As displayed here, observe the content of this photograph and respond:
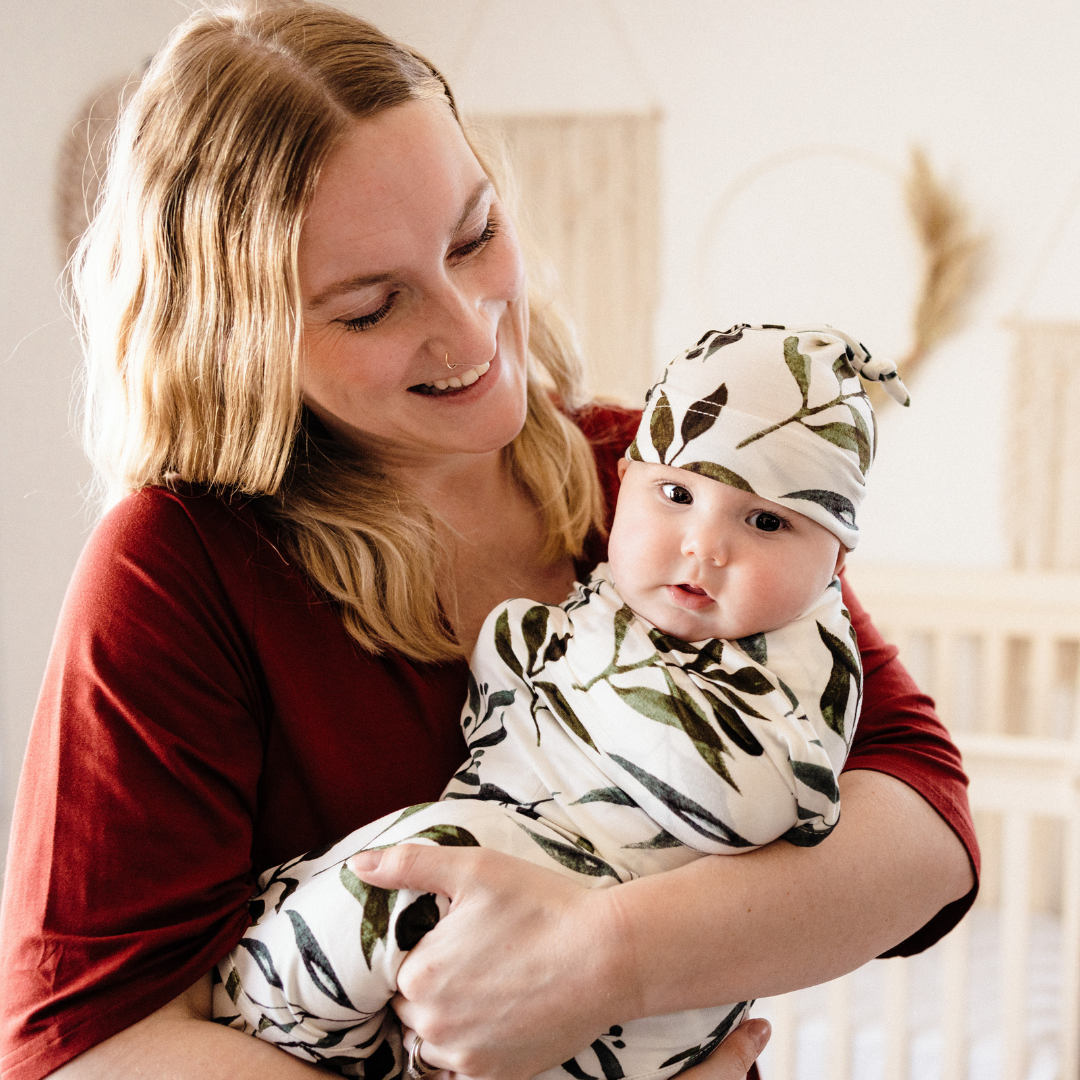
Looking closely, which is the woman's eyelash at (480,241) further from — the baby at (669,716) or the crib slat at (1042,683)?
the crib slat at (1042,683)

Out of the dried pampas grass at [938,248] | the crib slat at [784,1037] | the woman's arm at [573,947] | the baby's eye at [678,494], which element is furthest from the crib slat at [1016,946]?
the baby's eye at [678,494]

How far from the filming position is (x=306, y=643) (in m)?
0.94

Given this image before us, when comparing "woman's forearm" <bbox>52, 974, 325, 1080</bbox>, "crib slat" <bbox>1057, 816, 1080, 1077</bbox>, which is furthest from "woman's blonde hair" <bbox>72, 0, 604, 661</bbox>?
"crib slat" <bbox>1057, 816, 1080, 1077</bbox>

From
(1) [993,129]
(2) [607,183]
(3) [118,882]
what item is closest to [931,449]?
(1) [993,129]

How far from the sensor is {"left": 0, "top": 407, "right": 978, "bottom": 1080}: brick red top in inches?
30.7

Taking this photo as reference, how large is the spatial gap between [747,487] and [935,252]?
7.24 feet

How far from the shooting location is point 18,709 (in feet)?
8.83

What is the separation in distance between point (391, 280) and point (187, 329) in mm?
186

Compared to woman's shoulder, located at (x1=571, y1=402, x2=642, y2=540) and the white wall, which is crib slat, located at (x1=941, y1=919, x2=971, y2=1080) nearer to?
the white wall

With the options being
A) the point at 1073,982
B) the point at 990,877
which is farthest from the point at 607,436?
the point at 990,877

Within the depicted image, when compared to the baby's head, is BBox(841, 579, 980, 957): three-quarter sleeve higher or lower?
lower

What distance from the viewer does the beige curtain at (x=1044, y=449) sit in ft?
8.96

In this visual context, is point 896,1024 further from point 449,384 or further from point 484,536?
point 449,384

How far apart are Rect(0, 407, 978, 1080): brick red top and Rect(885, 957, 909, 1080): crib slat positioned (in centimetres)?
118
